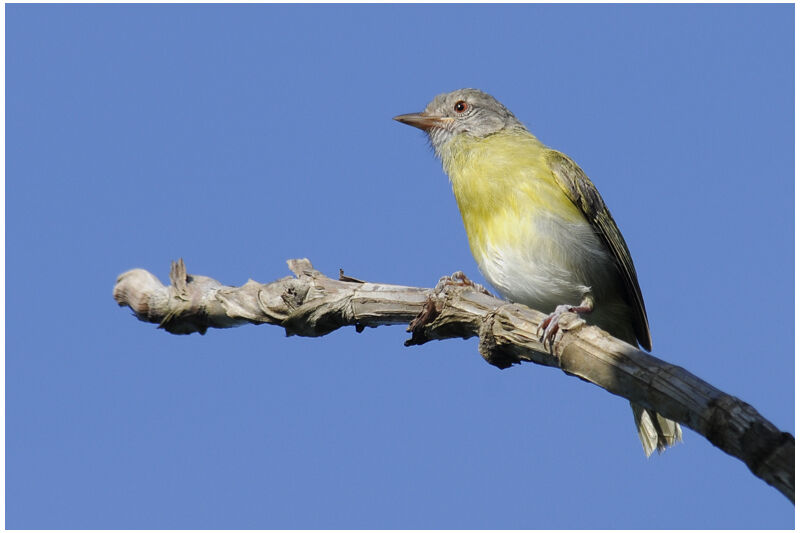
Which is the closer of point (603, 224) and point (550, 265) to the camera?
point (550, 265)

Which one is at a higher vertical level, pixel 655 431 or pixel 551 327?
pixel 551 327

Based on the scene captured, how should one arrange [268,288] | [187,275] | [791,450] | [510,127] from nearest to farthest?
[791,450], [268,288], [187,275], [510,127]

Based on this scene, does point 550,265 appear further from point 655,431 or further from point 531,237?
point 655,431

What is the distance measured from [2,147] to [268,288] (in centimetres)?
268

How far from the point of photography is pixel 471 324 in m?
5.29

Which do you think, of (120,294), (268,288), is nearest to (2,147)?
(120,294)

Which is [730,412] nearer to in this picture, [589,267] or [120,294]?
[589,267]

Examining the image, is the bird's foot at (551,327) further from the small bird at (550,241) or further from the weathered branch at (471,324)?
the small bird at (550,241)

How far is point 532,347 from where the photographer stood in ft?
16.3

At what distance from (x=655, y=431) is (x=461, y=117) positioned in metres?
3.05

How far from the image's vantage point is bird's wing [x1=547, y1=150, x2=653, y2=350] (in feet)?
20.8

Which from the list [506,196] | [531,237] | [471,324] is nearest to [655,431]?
[531,237]

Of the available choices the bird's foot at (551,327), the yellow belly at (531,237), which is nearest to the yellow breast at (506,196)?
the yellow belly at (531,237)

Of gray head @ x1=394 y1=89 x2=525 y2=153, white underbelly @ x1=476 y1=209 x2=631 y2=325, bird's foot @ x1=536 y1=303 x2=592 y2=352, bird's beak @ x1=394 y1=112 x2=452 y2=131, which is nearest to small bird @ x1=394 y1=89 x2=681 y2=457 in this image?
white underbelly @ x1=476 y1=209 x2=631 y2=325
